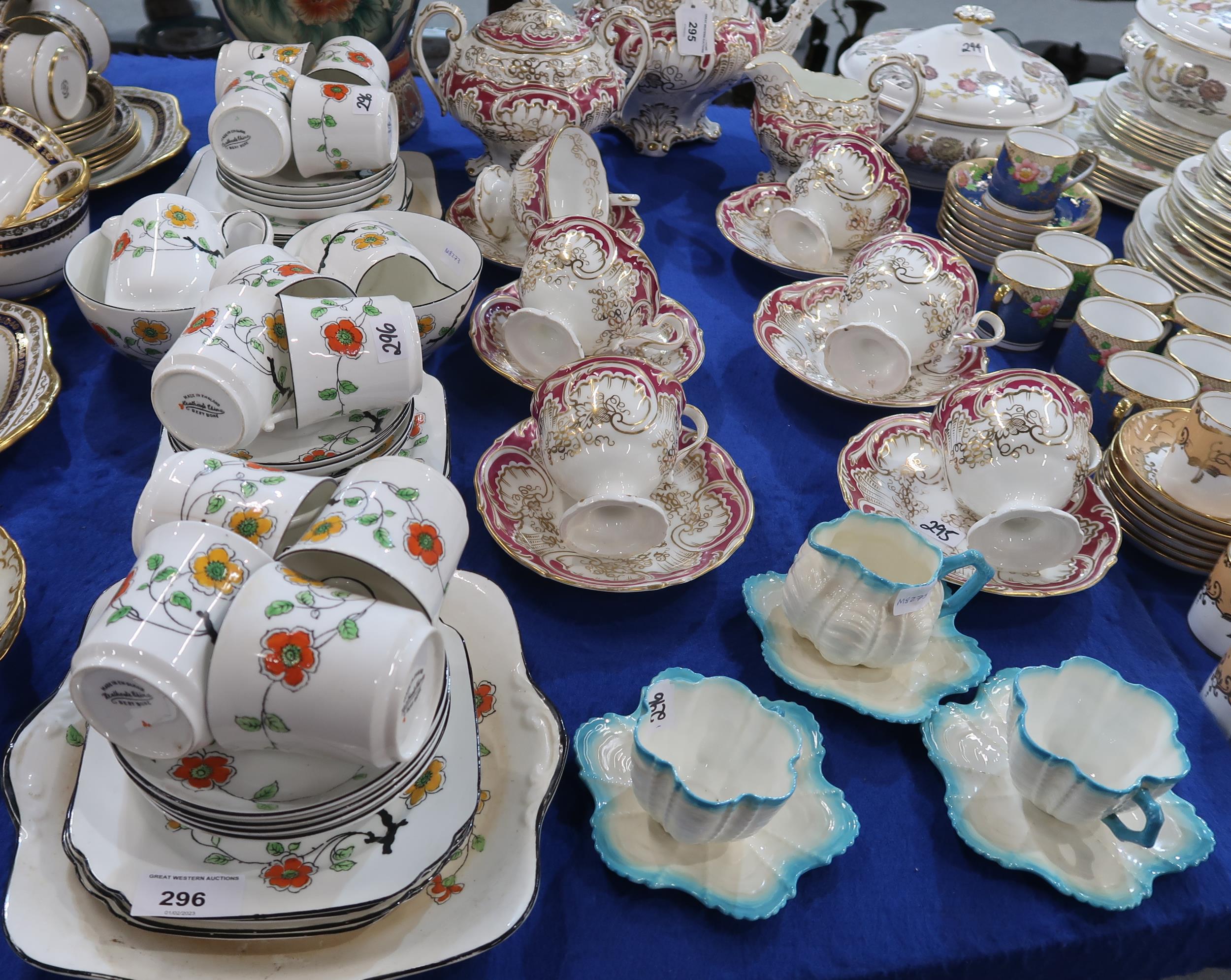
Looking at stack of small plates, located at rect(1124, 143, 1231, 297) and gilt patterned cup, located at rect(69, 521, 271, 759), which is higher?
gilt patterned cup, located at rect(69, 521, 271, 759)

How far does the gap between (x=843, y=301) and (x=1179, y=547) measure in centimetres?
50

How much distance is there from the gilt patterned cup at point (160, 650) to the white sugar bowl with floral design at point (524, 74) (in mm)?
1050

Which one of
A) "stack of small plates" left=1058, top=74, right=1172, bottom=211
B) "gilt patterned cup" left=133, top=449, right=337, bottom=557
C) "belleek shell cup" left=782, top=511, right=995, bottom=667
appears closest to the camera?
"gilt patterned cup" left=133, top=449, right=337, bottom=557

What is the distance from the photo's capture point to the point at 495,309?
1252 millimetres

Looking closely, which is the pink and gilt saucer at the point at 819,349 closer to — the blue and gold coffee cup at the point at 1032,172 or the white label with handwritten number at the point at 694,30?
the blue and gold coffee cup at the point at 1032,172

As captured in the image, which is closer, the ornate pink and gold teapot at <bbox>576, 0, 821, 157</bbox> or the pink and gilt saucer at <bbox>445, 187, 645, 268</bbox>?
the pink and gilt saucer at <bbox>445, 187, 645, 268</bbox>

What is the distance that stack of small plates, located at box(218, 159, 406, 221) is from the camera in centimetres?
122

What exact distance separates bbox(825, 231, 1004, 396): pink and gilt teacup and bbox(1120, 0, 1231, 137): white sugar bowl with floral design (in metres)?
0.77

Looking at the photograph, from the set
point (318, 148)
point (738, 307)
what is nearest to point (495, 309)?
point (318, 148)

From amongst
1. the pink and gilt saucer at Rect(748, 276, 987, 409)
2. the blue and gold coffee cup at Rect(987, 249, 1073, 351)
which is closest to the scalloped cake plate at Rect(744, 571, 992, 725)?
the pink and gilt saucer at Rect(748, 276, 987, 409)

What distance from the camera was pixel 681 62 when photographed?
1.63 meters

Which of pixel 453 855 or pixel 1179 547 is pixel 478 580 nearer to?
pixel 453 855

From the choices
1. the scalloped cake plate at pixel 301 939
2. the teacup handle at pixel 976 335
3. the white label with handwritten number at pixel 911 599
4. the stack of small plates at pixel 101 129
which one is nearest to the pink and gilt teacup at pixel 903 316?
the teacup handle at pixel 976 335

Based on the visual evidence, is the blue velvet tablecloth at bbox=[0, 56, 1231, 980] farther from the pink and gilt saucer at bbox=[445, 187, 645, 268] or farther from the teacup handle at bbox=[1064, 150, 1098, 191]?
the teacup handle at bbox=[1064, 150, 1098, 191]
